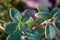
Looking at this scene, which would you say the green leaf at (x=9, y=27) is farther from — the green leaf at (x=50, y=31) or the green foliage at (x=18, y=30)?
the green leaf at (x=50, y=31)

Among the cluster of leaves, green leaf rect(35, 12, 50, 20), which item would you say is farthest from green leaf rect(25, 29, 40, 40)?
green leaf rect(35, 12, 50, 20)

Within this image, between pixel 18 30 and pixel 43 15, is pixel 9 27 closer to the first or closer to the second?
pixel 18 30

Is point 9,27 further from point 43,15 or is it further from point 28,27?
point 43,15

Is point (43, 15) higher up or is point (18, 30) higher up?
point (43, 15)

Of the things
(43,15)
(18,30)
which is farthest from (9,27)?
(43,15)

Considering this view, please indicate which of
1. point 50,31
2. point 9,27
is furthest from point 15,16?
point 50,31

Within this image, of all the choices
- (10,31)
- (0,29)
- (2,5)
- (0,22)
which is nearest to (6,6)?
(2,5)

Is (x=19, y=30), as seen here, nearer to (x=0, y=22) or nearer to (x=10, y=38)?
(x=10, y=38)

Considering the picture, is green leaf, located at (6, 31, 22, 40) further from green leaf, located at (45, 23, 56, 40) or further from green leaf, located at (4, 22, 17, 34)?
green leaf, located at (45, 23, 56, 40)
